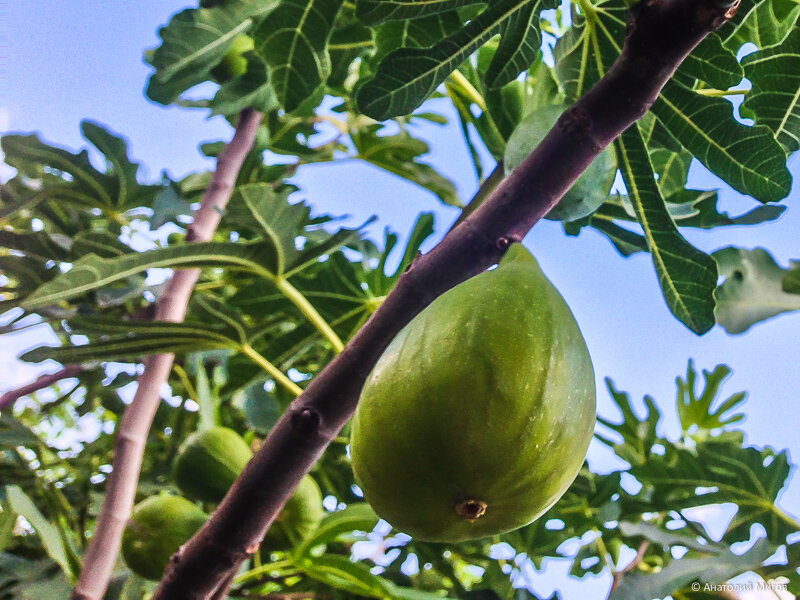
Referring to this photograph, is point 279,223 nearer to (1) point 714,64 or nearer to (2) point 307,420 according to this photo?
(2) point 307,420

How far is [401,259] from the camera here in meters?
1.73

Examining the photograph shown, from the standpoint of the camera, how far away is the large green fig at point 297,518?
1489mm

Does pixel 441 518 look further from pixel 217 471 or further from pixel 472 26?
pixel 217 471

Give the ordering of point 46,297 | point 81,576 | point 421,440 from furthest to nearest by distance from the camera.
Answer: point 81,576
point 46,297
point 421,440

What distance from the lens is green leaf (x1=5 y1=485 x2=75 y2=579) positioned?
4.20 feet

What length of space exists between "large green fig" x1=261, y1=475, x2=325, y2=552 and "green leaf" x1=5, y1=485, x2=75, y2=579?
0.41 m

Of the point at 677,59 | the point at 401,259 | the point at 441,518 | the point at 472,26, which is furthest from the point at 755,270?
the point at 441,518

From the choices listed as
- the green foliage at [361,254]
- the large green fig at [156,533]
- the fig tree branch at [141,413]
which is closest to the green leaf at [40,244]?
the green foliage at [361,254]

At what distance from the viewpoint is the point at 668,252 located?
106 cm

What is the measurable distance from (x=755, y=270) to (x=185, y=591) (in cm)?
161

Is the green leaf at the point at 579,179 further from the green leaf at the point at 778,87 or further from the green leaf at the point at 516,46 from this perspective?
the green leaf at the point at 778,87

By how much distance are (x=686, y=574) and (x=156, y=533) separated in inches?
41.4

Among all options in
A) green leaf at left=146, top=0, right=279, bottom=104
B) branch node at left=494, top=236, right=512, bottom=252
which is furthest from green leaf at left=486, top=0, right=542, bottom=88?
green leaf at left=146, top=0, right=279, bottom=104

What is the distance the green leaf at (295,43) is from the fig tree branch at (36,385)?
4.02ft
